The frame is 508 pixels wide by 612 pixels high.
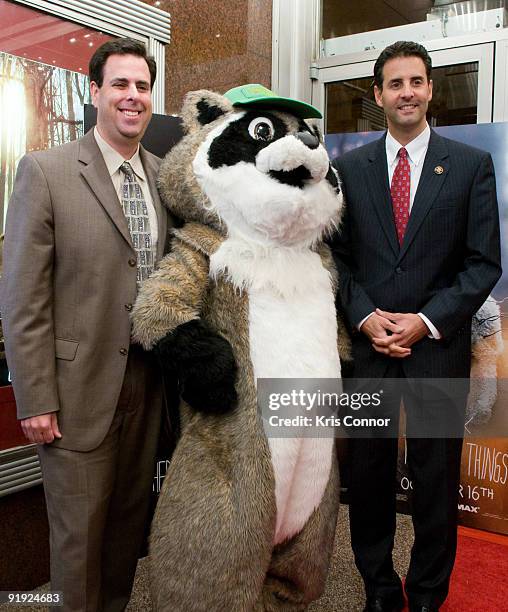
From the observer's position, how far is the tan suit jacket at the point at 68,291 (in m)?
1.60

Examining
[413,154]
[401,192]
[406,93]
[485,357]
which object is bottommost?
[485,357]

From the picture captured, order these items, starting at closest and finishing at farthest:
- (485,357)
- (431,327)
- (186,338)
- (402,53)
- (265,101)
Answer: (186,338)
(265,101)
(431,327)
(402,53)
(485,357)

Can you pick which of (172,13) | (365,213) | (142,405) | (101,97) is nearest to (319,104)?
(172,13)

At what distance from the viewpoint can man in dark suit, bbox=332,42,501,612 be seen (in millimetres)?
1938

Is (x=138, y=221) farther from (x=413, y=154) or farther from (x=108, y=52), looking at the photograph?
(x=413, y=154)

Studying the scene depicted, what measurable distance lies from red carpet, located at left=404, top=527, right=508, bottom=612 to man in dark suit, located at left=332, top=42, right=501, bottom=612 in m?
0.33

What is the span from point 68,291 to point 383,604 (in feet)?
4.55

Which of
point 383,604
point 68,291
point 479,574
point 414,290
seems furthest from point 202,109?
point 479,574

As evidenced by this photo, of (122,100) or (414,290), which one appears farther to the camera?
(414,290)

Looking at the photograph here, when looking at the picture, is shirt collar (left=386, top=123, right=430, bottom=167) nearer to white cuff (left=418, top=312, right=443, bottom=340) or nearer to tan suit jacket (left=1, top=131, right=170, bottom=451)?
white cuff (left=418, top=312, right=443, bottom=340)

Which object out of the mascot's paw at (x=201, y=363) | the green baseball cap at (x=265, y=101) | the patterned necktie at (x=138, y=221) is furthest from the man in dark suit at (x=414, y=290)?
the patterned necktie at (x=138, y=221)

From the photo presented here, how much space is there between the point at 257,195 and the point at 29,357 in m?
0.70

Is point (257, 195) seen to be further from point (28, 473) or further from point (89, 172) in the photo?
point (28, 473)

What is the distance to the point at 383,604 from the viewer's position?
6.75 ft
